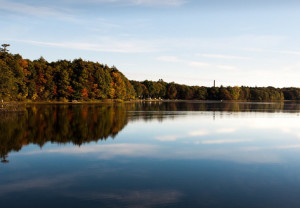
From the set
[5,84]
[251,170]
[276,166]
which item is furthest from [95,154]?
[5,84]

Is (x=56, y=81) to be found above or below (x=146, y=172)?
above

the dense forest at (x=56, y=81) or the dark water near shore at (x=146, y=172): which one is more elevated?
the dense forest at (x=56, y=81)

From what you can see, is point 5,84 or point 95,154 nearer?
point 95,154

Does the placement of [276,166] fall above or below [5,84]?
below

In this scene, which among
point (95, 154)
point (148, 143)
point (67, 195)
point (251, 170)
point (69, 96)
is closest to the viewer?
point (67, 195)

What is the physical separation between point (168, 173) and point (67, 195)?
4.89 meters

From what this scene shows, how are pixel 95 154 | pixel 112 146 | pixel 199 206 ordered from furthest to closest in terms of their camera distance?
pixel 112 146 < pixel 95 154 < pixel 199 206

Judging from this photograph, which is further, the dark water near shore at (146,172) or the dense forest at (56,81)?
the dense forest at (56,81)

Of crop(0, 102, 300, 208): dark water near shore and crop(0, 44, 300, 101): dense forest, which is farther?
crop(0, 44, 300, 101): dense forest

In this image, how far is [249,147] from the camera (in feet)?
65.5

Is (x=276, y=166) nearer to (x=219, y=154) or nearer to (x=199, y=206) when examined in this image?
(x=219, y=154)

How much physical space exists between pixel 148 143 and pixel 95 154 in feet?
17.7

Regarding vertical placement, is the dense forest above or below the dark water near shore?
above

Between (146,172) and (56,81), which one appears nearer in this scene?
(146,172)
